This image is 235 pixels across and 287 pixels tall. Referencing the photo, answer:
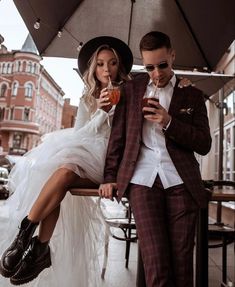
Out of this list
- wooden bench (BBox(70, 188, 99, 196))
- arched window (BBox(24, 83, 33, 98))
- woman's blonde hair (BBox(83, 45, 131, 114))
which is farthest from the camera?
arched window (BBox(24, 83, 33, 98))

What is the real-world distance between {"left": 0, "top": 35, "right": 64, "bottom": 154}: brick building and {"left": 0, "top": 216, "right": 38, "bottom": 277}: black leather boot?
178 ft

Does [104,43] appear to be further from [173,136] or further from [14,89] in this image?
[14,89]

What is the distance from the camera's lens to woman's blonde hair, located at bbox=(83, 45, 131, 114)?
95.1 inches

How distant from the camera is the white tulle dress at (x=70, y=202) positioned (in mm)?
2182

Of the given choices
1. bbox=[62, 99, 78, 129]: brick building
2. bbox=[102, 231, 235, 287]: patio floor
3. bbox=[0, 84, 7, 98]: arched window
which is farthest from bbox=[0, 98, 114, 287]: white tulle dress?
bbox=[0, 84, 7, 98]: arched window

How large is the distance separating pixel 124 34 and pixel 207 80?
4.36 ft

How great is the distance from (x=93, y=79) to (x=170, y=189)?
1074 millimetres

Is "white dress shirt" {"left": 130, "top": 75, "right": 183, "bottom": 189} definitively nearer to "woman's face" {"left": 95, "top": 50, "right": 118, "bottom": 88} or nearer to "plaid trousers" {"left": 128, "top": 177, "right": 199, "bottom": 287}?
"plaid trousers" {"left": 128, "top": 177, "right": 199, "bottom": 287}

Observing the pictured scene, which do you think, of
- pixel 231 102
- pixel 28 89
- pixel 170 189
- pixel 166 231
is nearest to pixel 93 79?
pixel 170 189

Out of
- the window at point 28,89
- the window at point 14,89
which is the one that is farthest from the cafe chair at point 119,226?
the window at point 14,89

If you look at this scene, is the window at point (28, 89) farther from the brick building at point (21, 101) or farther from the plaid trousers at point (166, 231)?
the plaid trousers at point (166, 231)

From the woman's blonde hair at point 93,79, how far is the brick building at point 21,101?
53.8m

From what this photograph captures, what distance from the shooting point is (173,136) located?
1716 millimetres

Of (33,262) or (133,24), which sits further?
(133,24)
